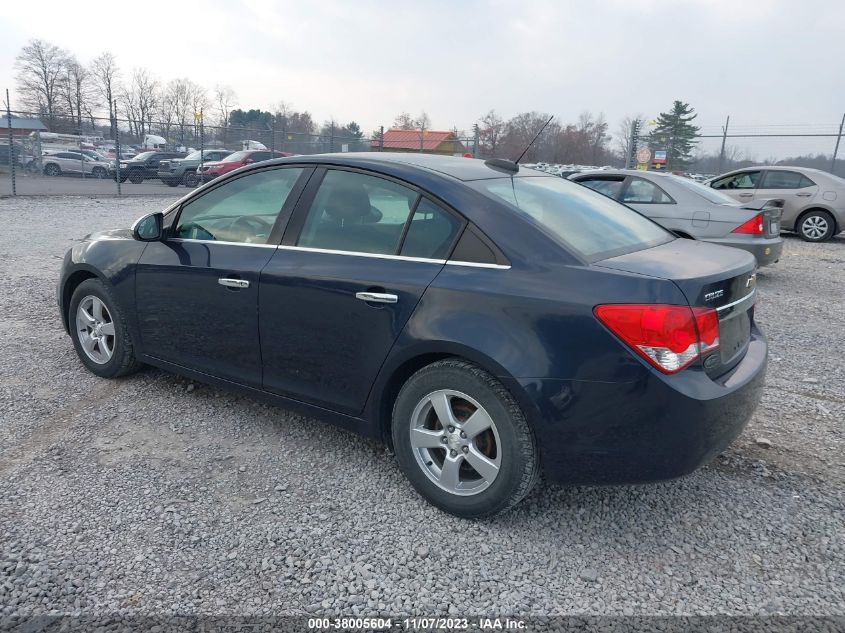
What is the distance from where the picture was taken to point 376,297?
9.59 feet

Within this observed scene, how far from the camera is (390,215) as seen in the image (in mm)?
3127

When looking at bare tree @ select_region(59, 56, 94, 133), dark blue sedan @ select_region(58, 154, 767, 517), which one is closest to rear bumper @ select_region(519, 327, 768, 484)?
dark blue sedan @ select_region(58, 154, 767, 517)

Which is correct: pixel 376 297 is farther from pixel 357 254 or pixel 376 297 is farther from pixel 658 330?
pixel 658 330

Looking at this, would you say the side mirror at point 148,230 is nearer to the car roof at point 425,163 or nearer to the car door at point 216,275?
the car door at point 216,275

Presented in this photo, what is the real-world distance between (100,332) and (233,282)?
1426 mm

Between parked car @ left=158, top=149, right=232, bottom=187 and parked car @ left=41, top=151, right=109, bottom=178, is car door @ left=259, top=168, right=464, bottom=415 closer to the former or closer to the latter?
A: parked car @ left=158, top=149, right=232, bottom=187

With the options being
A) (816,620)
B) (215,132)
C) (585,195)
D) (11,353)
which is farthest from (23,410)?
(215,132)

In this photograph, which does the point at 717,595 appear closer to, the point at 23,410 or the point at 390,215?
the point at 390,215

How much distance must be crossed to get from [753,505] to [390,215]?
7.09 feet

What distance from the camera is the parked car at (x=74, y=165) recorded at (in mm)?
26922

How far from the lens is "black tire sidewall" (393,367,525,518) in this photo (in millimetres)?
2627

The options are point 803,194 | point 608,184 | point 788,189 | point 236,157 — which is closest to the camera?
point 608,184

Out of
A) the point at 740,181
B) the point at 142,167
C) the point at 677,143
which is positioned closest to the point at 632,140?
the point at 677,143

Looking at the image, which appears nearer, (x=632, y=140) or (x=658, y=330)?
(x=658, y=330)
